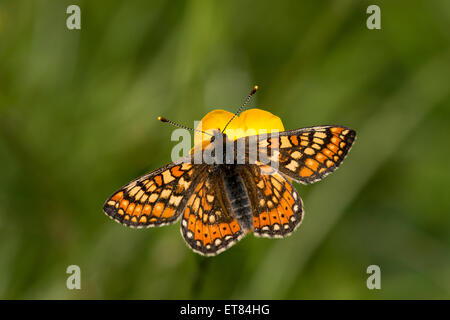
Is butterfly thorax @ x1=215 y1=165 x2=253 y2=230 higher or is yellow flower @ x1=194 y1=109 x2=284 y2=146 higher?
yellow flower @ x1=194 y1=109 x2=284 y2=146

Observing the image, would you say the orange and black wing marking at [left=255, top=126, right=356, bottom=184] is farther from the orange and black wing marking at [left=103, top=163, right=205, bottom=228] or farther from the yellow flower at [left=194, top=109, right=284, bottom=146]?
the orange and black wing marking at [left=103, top=163, right=205, bottom=228]

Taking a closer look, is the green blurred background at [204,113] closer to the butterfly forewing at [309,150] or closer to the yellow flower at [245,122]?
the yellow flower at [245,122]

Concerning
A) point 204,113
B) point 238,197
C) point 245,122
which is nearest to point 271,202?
point 238,197

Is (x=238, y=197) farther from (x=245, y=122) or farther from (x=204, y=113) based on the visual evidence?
(x=204, y=113)

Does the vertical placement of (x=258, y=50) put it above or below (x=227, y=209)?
above

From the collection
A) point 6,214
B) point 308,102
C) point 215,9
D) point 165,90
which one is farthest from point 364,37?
point 6,214

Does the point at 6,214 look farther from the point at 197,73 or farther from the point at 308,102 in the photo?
the point at 308,102

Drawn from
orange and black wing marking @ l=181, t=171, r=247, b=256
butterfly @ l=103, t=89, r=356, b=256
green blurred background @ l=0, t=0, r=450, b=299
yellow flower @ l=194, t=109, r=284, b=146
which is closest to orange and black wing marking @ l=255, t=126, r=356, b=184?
butterfly @ l=103, t=89, r=356, b=256
